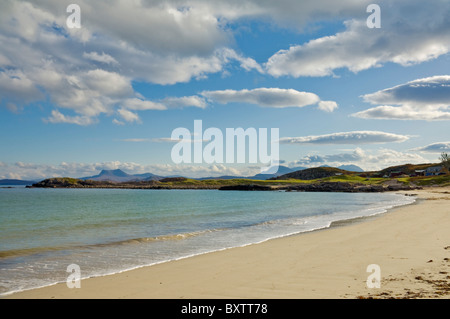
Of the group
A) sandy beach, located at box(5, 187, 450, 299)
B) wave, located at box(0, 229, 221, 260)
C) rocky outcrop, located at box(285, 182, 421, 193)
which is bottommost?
rocky outcrop, located at box(285, 182, 421, 193)

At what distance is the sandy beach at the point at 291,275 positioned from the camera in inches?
354

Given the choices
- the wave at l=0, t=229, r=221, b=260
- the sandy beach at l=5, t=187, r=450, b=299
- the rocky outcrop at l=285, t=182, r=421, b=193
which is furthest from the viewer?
the rocky outcrop at l=285, t=182, r=421, b=193

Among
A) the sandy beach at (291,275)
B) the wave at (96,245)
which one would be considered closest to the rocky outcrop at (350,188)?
the wave at (96,245)

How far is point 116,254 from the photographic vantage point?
15961 millimetres

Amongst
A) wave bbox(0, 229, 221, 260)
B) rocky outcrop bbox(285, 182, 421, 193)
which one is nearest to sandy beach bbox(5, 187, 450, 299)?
wave bbox(0, 229, 221, 260)

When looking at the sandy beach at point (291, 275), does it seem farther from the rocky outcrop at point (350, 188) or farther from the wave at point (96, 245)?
the rocky outcrop at point (350, 188)

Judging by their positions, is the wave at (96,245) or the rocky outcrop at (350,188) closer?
the wave at (96,245)

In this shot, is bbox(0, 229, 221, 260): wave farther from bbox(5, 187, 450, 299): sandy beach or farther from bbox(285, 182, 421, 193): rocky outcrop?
bbox(285, 182, 421, 193): rocky outcrop

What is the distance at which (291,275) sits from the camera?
1100 centimetres

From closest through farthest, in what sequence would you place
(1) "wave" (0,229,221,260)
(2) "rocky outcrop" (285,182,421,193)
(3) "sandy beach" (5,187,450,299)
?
(3) "sandy beach" (5,187,450,299)
(1) "wave" (0,229,221,260)
(2) "rocky outcrop" (285,182,421,193)

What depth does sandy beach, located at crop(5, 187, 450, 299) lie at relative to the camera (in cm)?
900

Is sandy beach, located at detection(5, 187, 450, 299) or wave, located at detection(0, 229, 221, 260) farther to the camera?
wave, located at detection(0, 229, 221, 260)
